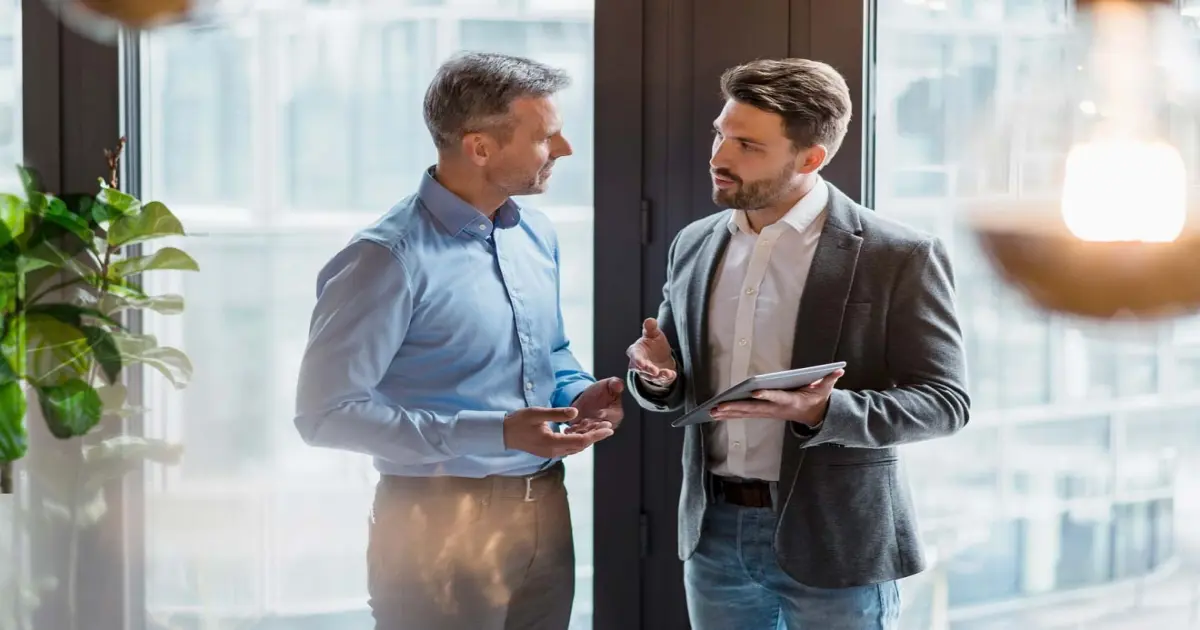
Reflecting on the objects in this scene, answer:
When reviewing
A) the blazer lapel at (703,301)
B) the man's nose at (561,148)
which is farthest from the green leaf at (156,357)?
the blazer lapel at (703,301)

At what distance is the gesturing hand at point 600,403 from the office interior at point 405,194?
235 mm

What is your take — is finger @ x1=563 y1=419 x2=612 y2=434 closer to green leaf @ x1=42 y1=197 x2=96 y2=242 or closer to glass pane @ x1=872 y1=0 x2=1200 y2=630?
glass pane @ x1=872 y1=0 x2=1200 y2=630

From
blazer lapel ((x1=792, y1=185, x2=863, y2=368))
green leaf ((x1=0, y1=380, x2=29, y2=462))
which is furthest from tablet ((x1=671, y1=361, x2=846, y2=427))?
green leaf ((x1=0, y1=380, x2=29, y2=462))

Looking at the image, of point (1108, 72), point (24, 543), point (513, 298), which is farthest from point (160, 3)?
point (1108, 72)

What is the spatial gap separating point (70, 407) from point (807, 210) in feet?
4.79

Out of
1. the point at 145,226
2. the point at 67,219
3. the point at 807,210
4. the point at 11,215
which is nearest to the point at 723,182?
the point at 807,210

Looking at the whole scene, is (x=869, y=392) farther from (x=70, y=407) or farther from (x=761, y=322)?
(x=70, y=407)

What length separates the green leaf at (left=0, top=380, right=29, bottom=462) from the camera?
6.43 feet

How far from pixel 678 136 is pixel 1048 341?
2.67 ft

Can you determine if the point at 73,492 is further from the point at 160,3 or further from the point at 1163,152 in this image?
the point at 1163,152

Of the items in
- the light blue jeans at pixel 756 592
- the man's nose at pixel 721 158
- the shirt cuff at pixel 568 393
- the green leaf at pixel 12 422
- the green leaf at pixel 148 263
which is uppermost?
the man's nose at pixel 721 158

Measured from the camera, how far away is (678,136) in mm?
2025

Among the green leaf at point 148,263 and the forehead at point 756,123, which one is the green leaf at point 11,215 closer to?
the green leaf at point 148,263

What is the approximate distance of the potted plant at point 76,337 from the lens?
1946 mm
